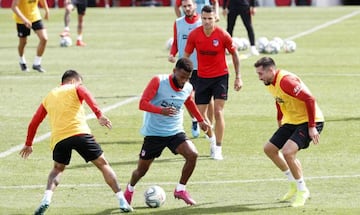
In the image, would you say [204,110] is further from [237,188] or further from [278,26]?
[278,26]

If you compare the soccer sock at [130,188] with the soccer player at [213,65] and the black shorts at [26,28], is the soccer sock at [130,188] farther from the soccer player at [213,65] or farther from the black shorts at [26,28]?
the black shorts at [26,28]

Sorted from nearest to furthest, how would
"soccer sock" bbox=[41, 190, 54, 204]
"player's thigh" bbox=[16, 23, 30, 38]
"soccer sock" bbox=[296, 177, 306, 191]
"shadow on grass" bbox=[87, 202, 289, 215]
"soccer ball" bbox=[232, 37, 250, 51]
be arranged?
1. "soccer sock" bbox=[41, 190, 54, 204]
2. "shadow on grass" bbox=[87, 202, 289, 215]
3. "soccer sock" bbox=[296, 177, 306, 191]
4. "player's thigh" bbox=[16, 23, 30, 38]
5. "soccer ball" bbox=[232, 37, 250, 51]

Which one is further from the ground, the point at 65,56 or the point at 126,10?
the point at 65,56

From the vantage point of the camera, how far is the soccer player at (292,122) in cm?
1283

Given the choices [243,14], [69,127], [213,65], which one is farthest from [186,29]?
[243,14]

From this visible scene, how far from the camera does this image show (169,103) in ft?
42.4

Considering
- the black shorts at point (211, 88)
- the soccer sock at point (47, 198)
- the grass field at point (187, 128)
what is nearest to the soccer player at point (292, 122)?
the grass field at point (187, 128)

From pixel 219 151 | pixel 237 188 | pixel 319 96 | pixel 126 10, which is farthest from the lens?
pixel 126 10

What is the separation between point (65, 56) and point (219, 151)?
16.1m

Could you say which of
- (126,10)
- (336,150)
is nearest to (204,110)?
(336,150)

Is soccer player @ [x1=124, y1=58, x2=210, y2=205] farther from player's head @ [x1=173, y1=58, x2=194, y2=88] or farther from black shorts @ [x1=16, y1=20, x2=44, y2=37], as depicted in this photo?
black shorts @ [x1=16, y1=20, x2=44, y2=37]

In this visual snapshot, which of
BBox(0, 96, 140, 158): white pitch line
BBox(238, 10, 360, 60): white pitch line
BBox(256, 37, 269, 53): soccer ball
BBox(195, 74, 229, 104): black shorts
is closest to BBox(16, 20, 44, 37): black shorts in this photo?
BBox(0, 96, 140, 158): white pitch line

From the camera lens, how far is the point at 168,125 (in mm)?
13000

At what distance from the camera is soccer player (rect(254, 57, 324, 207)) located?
1283 centimetres
